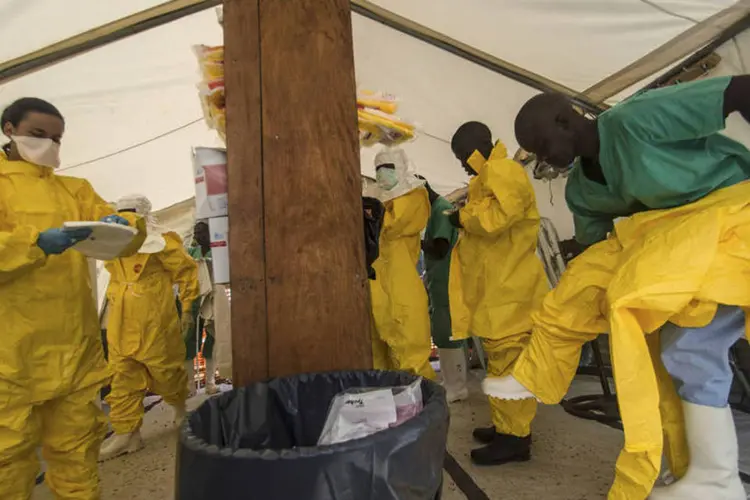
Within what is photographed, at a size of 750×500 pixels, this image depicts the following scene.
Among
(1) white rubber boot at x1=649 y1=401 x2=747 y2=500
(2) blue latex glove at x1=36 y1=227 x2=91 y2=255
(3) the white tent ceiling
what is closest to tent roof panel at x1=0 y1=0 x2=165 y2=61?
(3) the white tent ceiling

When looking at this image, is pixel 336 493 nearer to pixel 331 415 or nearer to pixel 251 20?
pixel 331 415

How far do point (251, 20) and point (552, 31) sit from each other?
146cm

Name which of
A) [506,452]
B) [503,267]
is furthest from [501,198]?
[506,452]

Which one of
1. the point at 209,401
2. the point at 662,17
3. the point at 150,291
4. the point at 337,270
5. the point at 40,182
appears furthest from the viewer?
the point at 150,291

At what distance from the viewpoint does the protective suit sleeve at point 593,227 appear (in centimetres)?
141

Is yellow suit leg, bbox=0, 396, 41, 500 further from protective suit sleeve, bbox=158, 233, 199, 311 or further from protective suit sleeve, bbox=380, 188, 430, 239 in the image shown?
protective suit sleeve, bbox=380, 188, 430, 239

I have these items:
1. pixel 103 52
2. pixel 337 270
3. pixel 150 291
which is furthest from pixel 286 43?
pixel 150 291

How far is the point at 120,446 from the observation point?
2.24m

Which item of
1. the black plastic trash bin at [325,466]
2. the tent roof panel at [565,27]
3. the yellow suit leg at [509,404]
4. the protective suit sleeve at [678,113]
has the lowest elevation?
the yellow suit leg at [509,404]

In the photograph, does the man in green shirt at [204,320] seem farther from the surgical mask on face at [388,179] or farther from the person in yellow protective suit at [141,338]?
the surgical mask on face at [388,179]

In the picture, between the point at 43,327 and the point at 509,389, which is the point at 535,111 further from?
the point at 43,327

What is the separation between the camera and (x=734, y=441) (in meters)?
1.07

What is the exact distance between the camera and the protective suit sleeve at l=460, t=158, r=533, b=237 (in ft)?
5.46

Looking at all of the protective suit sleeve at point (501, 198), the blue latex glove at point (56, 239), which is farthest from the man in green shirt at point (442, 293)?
the blue latex glove at point (56, 239)
